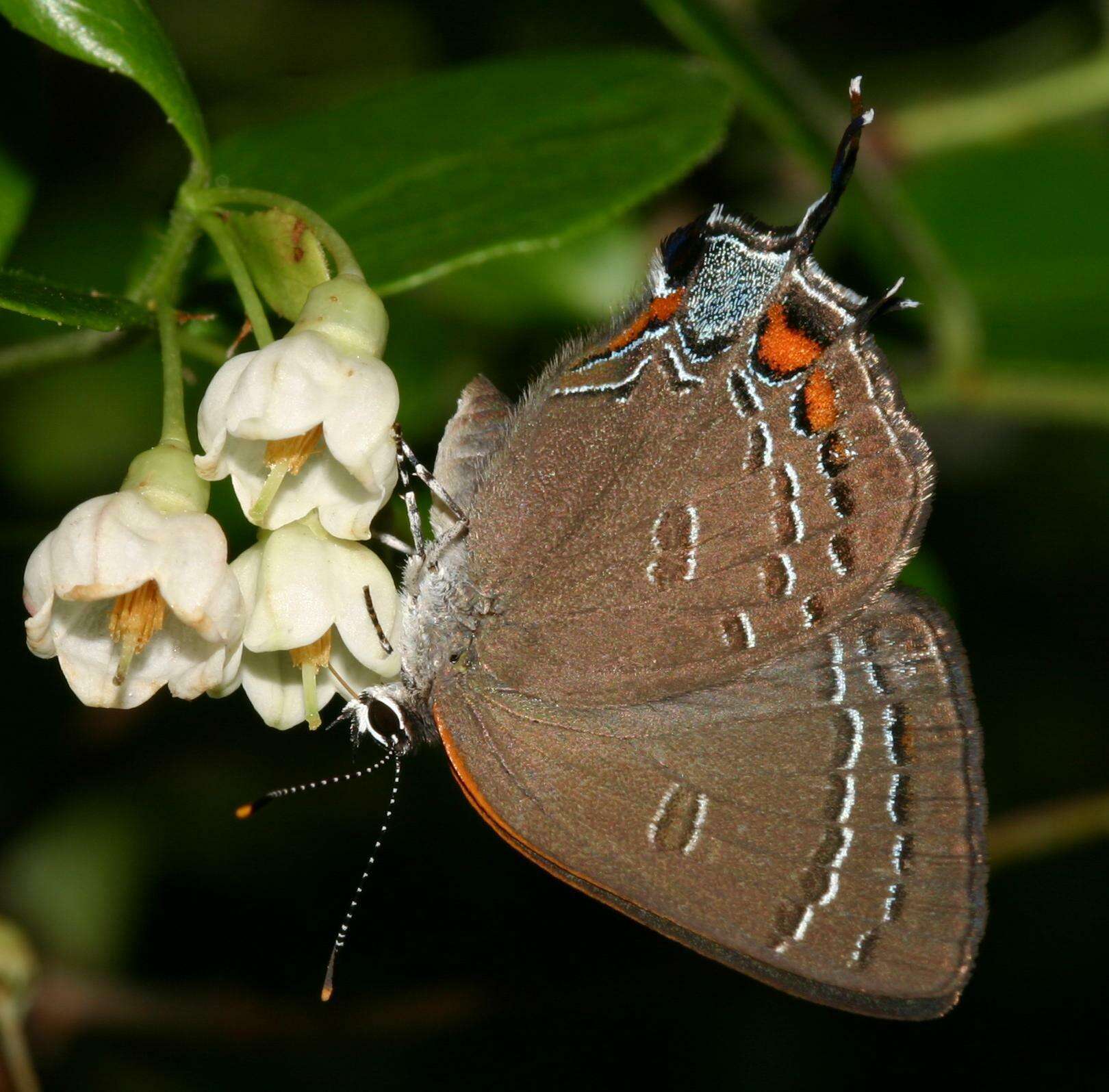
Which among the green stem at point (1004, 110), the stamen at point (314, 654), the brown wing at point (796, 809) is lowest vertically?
the brown wing at point (796, 809)

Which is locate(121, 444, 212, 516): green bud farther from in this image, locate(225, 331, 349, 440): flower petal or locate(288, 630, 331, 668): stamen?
locate(288, 630, 331, 668): stamen

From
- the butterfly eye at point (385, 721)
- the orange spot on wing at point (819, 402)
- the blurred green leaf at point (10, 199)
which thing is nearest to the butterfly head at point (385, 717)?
the butterfly eye at point (385, 721)

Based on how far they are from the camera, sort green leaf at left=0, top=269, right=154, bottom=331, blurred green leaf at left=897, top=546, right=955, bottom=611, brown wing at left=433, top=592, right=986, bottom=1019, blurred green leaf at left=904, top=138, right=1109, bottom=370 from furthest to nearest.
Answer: blurred green leaf at left=904, top=138, right=1109, bottom=370 → blurred green leaf at left=897, top=546, right=955, bottom=611 → brown wing at left=433, top=592, right=986, bottom=1019 → green leaf at left=0, top=269, right=154, bottom=331

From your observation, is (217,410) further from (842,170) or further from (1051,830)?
(1051,830)

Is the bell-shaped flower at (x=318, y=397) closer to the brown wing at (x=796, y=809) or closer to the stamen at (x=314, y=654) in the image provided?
the stamen at (x=314, y=654)

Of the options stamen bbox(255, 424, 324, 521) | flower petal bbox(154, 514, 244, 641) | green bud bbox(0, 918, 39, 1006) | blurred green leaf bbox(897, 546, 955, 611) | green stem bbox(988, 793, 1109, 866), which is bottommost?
green stem bbox(988, 793, 1109, 866)

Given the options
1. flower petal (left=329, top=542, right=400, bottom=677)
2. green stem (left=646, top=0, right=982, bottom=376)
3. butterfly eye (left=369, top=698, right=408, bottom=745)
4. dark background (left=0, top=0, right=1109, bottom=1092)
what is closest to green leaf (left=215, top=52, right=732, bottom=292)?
green stem (left=646, top=0, right=982, bottom=376)

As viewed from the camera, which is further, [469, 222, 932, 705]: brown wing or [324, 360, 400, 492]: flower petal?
[469, 222, 932, 705]: brown wing
